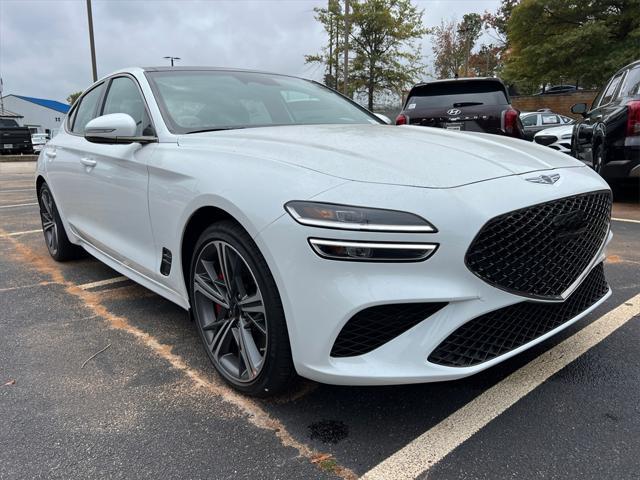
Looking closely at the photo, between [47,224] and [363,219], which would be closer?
[363,219]

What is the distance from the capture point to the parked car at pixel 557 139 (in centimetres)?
1080

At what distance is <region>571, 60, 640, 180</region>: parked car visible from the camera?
5.88 metres

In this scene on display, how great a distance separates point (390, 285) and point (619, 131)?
5509mm

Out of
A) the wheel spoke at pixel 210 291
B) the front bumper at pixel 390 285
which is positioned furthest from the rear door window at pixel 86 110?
the front bumper at pixel 390 285

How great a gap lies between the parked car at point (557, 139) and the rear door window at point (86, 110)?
9.04 metres

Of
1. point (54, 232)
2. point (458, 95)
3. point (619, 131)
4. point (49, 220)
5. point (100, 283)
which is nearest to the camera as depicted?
point (100, 283)

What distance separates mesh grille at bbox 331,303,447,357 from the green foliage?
2174cm

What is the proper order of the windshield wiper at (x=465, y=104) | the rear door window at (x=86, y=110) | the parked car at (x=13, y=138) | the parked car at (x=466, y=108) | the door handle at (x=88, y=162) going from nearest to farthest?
the door handle at (x=88, y=162), the rear door window at (x=86, y=110), the parked car at (x=466, y=108), the windshield wiper at (x=465, y=104), the parked car at (x=13, y=138)

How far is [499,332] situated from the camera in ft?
6.37

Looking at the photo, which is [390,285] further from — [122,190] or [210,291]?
[122,190]

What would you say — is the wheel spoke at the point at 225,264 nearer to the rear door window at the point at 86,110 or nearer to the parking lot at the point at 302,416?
the parking lot at the point at 302,416

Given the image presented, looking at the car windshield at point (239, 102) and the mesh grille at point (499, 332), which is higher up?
the car windshield at point (239, 102)

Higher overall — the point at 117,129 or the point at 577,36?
the point at 577,36

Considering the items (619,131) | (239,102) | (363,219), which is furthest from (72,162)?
(619,131)
